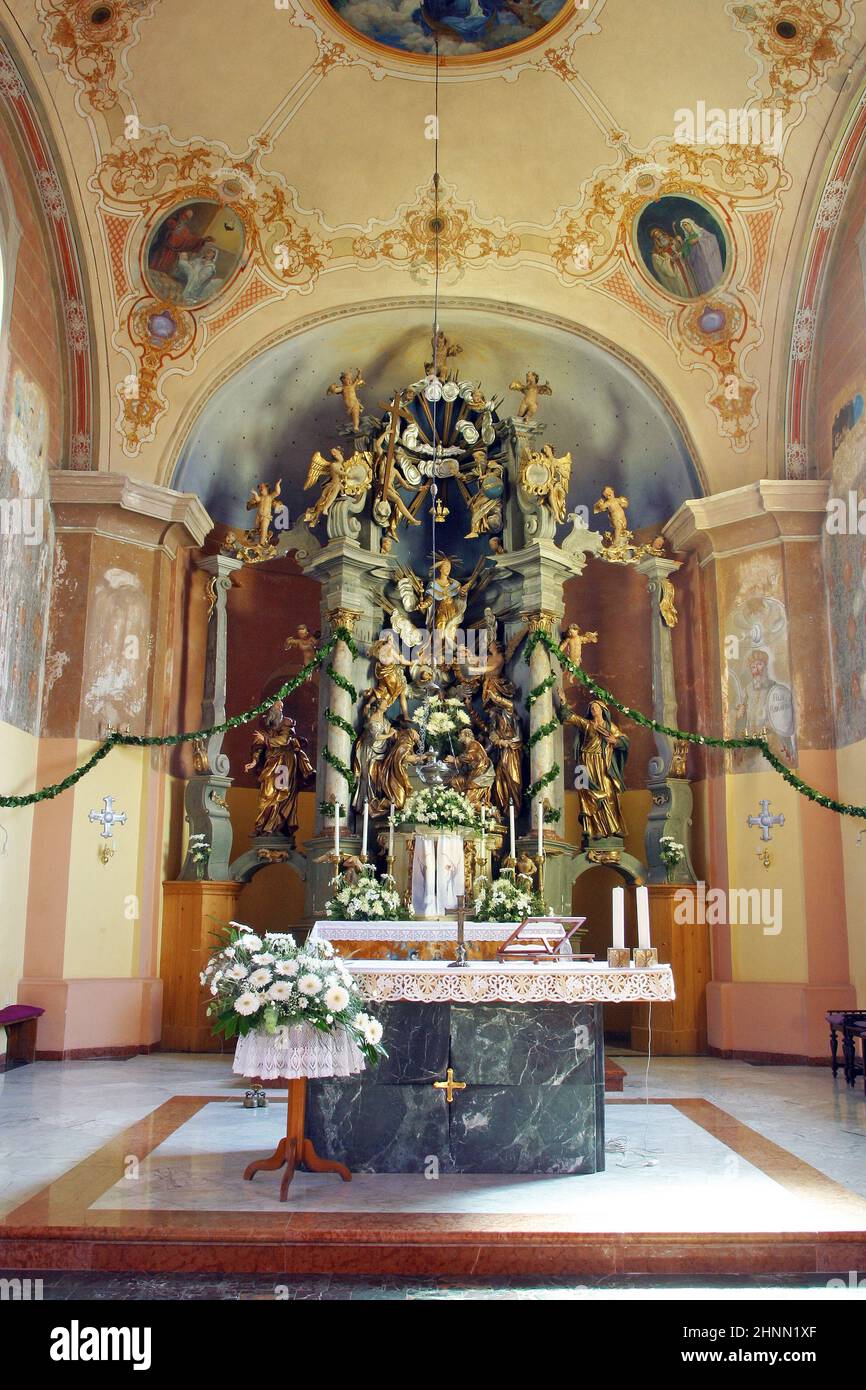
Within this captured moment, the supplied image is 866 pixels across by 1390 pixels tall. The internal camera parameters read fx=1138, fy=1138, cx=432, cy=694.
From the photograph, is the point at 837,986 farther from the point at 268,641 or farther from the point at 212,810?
the point at 268,641

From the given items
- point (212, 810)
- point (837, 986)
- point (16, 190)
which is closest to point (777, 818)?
point (837, 986)

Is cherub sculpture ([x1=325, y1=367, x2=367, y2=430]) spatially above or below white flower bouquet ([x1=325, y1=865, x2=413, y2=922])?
above

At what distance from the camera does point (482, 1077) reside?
6.93 metres

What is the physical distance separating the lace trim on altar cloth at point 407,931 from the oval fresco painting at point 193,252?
316 inches

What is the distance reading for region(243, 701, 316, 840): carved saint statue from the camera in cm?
1459

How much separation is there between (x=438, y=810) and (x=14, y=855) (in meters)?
4.55

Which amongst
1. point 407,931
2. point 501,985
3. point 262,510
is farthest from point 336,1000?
point 262,510

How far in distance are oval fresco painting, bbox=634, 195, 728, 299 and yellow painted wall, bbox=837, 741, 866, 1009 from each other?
19.5ft

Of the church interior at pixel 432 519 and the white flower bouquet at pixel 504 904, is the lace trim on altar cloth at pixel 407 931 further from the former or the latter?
the white flower bouquet at pixel 504 904

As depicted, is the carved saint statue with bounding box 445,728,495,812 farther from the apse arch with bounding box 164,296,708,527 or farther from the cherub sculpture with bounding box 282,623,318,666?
the apse arch with bounding box 164,296,708,527

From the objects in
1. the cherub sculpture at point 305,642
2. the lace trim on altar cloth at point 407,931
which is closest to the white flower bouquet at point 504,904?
the lace trim on altar cloth at point 407,931

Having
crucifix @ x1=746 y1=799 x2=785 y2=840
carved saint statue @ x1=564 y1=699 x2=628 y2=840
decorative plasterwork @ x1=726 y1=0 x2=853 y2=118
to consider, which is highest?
decorative plasterwork @ x1=726 y1=0 x2=853 y2=118

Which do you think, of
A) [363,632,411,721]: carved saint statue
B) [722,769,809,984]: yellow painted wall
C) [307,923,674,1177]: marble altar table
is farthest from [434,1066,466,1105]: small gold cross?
[363,632,411,721]: carved saint statue
